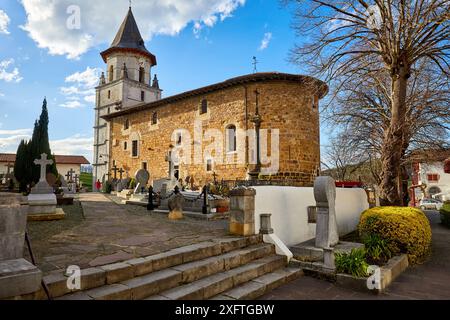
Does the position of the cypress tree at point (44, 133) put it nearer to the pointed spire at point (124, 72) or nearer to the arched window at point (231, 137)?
the arched window at point (231, 137)

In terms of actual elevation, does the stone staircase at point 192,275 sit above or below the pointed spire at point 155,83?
below

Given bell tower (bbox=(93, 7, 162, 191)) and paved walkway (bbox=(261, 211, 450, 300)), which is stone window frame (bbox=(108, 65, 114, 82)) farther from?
paved walkway (bbox=(261, 211, 450, 300))

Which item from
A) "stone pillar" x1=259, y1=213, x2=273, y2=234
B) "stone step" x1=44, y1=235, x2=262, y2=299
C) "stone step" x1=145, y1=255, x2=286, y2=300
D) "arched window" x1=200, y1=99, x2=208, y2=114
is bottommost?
"stone step" x1=145, y1=255, x2=286, y2=300

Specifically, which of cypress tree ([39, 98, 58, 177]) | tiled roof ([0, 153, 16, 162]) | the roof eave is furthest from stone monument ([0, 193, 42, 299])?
tiled roof ([0, 153, 16, 162])

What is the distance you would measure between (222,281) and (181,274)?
582 millimetres

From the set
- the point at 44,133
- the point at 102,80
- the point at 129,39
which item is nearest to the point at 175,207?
the point at 44,133

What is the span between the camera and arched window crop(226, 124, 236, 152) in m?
20.1

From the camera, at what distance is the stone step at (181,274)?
2.98m

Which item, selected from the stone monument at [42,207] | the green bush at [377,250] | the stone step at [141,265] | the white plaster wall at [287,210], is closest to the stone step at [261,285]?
the stone step at [141,265]

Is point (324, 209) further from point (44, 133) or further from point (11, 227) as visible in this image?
point (44, 133)

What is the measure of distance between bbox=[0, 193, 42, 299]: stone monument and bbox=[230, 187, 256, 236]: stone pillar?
3.47m

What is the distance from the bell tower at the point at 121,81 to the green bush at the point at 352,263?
29748mm
